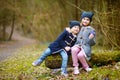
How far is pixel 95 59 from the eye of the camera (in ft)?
35.1

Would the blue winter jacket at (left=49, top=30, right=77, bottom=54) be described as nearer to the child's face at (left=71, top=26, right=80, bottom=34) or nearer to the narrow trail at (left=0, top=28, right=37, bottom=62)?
the child's face at (left=71, top=26, right=80, bottom=34)

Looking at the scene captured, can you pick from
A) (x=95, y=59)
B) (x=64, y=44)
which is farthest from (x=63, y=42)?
(x=95, y=59)

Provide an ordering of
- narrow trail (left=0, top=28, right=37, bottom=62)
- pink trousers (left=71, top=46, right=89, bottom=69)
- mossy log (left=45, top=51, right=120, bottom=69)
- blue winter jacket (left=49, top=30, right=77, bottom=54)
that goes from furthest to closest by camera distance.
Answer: narrow trail (left=0, top=28, right=37, bottom=62), blue winter jacket (left=49, top=30, right=77, bottom=54), mossy log (left=45, top=51, right=120, bottom=69), pink trousers (left=71, top=46, right=89, bottom=69)

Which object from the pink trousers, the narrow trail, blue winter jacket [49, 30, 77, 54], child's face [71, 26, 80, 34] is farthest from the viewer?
the narrow trail

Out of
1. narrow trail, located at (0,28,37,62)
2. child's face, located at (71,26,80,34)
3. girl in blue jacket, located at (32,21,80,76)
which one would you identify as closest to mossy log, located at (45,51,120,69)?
girl in blue jacket, located at (32,21,80,76)

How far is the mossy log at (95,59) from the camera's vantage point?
10391 millimetres

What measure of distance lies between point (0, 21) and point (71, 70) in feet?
109

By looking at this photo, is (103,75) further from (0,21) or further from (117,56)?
(0,21)

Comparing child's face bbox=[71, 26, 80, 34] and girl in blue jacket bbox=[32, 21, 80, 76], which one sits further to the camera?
child's face bbox=[71, 26, 80, 34]

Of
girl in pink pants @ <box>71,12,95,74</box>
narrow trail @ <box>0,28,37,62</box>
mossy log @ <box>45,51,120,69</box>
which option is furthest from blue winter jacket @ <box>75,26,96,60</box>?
narrow trail @ <box>0,28,37,62</box>

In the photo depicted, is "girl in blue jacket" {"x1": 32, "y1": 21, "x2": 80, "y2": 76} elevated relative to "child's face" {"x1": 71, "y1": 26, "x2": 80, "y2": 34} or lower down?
lower down

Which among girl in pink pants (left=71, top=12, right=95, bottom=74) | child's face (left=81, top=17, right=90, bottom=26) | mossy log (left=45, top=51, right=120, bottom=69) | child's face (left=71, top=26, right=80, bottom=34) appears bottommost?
mossy log (left=45, top=51, right=120, bottom=69)

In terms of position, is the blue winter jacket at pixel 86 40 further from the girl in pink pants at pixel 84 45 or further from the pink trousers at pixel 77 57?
the pink trousers at pixel 77 57

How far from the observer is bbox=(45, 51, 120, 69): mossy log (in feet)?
34.1
